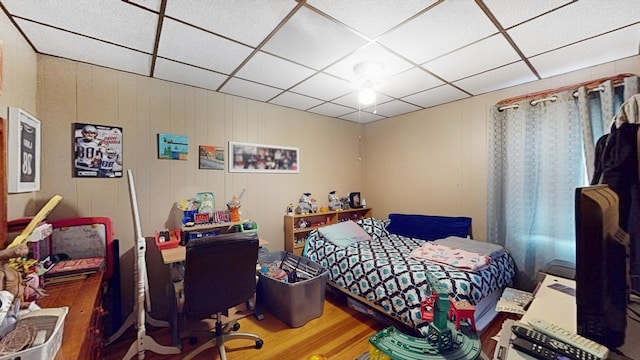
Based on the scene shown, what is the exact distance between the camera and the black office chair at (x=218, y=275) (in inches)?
66.0

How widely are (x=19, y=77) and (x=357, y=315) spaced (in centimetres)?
332

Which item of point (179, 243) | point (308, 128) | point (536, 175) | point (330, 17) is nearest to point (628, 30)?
point (536, 175)

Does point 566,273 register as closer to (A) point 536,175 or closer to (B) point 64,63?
(A) point 536,175

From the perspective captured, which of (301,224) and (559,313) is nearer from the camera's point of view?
(559,313)

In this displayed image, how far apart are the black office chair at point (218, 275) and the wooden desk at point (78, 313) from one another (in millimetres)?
473

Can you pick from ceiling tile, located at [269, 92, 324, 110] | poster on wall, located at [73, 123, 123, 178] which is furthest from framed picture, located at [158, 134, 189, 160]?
ceiling tile, located at [269, 92, 324, 110]

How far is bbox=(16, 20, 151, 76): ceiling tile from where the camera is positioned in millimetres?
1708

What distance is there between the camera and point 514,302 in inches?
65.6

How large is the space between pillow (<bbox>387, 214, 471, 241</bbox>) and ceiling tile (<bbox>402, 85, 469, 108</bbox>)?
151 centimetres

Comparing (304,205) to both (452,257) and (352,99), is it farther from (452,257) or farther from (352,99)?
(452,257)

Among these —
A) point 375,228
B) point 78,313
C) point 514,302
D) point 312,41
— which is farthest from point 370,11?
point 375,228

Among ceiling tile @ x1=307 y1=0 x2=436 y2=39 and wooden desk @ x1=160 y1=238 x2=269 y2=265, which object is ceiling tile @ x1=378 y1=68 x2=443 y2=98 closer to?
ceiling tile @ x1=307 y1=0 x2=436 y2=39

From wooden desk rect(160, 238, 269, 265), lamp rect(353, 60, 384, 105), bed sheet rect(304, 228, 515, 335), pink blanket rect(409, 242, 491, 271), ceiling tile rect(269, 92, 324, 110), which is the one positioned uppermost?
ceiling tile rect(269, 92, 324, 110)

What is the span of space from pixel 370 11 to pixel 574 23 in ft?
4.48
